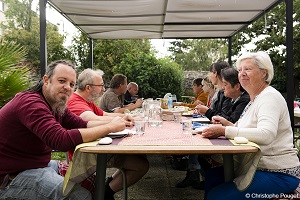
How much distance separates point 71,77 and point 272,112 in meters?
1.31

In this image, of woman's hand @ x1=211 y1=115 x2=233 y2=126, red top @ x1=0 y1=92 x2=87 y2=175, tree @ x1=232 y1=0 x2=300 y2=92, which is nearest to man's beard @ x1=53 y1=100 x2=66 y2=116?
red top @ x1=0 y1=92 x2=87 y2=175

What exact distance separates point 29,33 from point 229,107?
21.3 meters

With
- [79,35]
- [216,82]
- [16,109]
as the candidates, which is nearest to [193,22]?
[216,82]

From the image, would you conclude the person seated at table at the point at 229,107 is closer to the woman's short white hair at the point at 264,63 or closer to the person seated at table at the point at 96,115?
the person seated at table at the point at 96,115

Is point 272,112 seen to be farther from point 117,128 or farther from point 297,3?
point 297,3

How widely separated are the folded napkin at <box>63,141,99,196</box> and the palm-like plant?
6.72 feet

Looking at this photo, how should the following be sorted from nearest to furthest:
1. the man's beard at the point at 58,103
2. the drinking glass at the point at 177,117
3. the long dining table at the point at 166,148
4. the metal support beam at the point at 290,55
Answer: the long dining table at the point at 166,148 → the man's beard at the point at 58,103 → the drinking glass at the point at 177,117 → the metal support beam at the point at 290,55

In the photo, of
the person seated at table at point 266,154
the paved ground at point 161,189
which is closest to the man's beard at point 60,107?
the person seated at table at point 266,154

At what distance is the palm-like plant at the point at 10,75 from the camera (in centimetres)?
351

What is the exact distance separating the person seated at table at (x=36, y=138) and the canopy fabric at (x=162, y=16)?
2978 mm

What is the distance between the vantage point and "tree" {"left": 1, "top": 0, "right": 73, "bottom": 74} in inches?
724

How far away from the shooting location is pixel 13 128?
1.94 meters

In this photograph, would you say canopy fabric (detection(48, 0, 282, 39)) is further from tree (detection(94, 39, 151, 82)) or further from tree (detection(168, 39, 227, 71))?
tree (detection(168, 39, 227, 71))

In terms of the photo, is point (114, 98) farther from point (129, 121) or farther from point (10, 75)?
point (129, 121)
